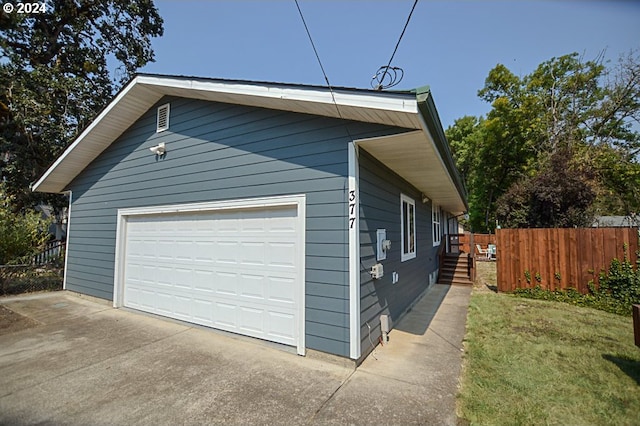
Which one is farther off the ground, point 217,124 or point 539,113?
point 539,113

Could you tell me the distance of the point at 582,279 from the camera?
6918mm

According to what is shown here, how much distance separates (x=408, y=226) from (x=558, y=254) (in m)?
4.07

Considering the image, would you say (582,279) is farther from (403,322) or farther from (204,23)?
(204,23)

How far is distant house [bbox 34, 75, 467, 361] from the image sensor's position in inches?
148

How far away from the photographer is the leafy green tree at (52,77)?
11.2 meters

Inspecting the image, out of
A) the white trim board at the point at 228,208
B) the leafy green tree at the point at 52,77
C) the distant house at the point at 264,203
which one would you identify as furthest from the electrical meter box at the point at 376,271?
the leafy green tree at the point at 52,77

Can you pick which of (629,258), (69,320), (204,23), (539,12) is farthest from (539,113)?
(69,320)

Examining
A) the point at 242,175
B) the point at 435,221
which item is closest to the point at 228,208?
the point at 242,175

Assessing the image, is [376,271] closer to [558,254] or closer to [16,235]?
[558,254]

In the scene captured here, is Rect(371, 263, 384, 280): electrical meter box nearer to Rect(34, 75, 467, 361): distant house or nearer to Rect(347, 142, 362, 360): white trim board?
Rect(34, 75, 467, 361): distant house

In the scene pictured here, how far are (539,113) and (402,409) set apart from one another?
24554 mm

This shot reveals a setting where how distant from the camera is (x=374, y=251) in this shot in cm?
434

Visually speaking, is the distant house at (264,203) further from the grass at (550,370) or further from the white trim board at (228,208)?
the grass at (550,370)

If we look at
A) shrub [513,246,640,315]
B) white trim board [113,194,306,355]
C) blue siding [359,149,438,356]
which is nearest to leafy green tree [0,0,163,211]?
white trim board [113,194,306,355]
